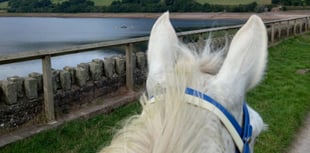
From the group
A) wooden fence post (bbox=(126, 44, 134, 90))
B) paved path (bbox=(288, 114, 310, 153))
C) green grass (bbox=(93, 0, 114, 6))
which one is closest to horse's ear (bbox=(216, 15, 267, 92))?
paved path (bbox=(288, 114, 310, 153))

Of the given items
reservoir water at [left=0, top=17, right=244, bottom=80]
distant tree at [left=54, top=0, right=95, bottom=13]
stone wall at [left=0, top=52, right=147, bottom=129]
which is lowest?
reservoir water at [left=0, top=17, right=244, bottom=80]

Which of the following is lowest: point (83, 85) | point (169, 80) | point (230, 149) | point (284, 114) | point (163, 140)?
point (284, 114)

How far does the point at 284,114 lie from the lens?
5.80 metres

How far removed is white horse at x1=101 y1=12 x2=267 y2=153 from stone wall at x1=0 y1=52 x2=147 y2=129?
10.1ft

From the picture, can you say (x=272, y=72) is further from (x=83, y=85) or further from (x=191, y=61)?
(x=191, y=61)

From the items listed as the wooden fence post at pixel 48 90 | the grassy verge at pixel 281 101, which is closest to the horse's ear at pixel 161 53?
the wooden fence post at pixel 48 90

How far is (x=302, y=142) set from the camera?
4844 mm

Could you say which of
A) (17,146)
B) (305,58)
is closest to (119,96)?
(17,146)

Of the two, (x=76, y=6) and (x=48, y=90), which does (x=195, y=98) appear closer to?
(x=48, y=90)

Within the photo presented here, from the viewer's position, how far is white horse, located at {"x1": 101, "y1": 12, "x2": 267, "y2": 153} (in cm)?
97

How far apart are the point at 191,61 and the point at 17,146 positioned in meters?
3.04

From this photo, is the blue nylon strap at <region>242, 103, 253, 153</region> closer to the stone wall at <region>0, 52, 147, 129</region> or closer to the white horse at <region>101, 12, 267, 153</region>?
the white horse at <region>101, 12, 267, 153</region>

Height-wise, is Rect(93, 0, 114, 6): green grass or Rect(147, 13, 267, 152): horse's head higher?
Rect(93, 0, 114, 6): green grass

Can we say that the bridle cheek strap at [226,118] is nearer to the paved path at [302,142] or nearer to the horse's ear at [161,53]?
the horse's ear at [161,53]
